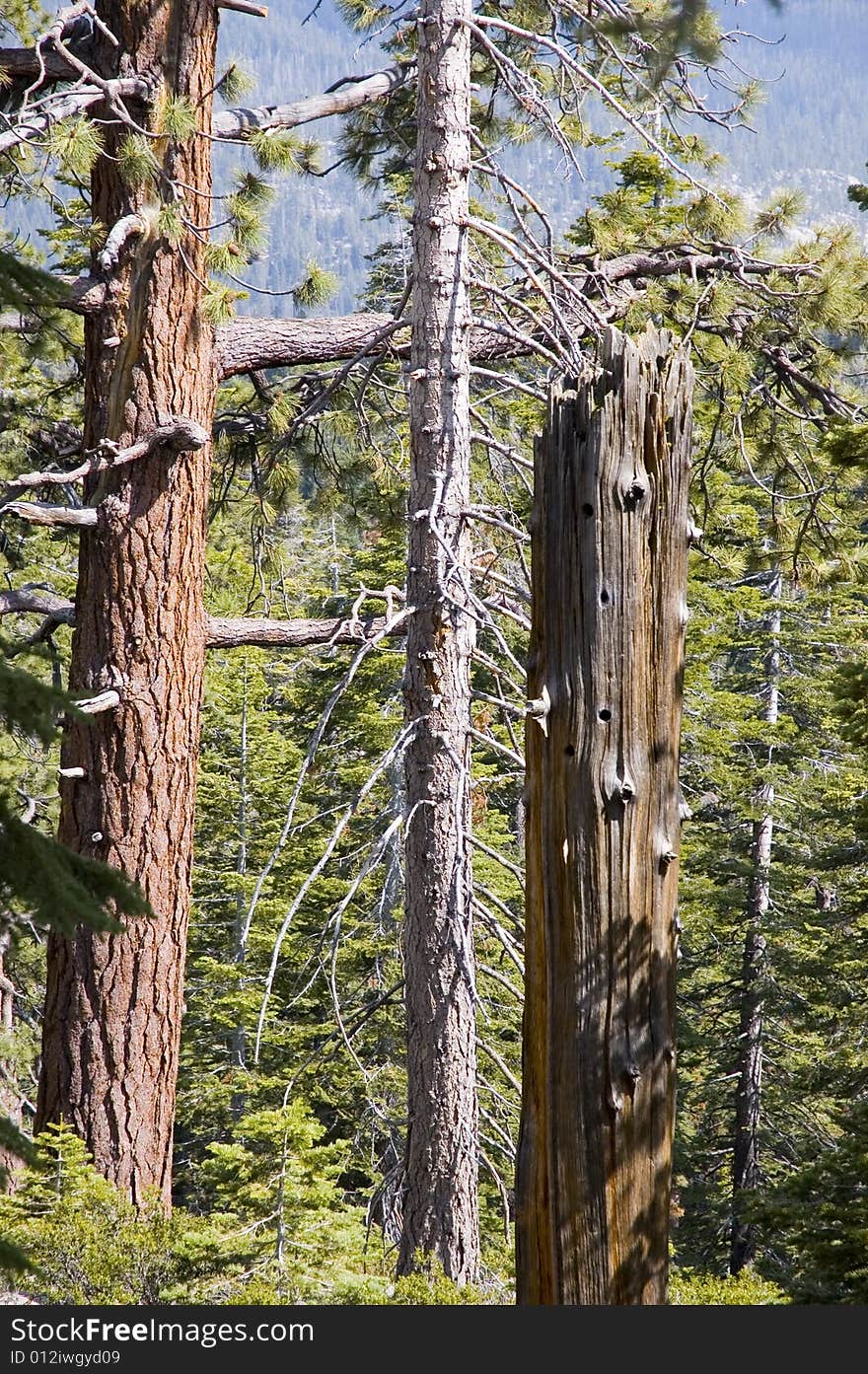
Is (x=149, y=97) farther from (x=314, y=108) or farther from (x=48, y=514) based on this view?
(x=48, y=514)

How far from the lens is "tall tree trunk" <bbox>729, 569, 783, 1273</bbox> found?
16953mm

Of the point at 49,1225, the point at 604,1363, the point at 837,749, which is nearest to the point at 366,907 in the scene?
the point at 837,749

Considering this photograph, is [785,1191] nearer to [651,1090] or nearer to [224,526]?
[651,1090]

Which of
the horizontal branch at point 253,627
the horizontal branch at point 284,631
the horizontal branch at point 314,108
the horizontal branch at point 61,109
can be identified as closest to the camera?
the horizontal branch at point 61,109

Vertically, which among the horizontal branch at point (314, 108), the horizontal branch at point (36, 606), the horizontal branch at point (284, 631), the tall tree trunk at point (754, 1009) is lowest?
the tall tree trunk at point (754, 1009)

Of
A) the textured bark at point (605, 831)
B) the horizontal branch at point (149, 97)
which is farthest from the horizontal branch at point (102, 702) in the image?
the textured bark at point (605, 831)

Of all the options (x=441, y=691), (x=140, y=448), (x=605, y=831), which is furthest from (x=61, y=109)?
(x=605, y=831)

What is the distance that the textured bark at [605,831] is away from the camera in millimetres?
2732

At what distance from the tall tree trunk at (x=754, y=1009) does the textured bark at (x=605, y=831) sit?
14.0 m

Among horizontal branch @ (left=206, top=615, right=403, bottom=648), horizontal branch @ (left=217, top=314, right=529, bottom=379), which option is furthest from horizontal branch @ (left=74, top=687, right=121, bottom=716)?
horizontal branch @ (left=217, top=314, right=529, bottom=379)

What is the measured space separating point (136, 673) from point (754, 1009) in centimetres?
1416

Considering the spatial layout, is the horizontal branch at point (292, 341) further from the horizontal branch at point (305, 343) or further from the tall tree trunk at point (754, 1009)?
the tall tree trunk at point (754, 1009)

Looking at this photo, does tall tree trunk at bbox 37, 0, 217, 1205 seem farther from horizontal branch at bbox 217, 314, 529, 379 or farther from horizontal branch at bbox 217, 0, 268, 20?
horizontal branch at bbox 217, 314, 529, 379

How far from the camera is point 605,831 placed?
2.81m
